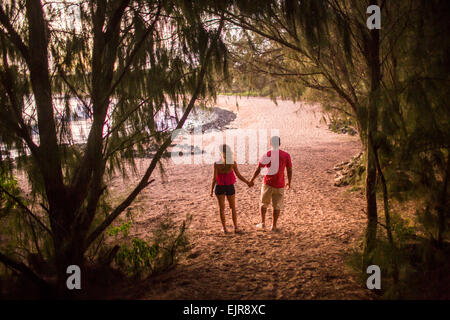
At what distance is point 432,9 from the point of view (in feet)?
8.83

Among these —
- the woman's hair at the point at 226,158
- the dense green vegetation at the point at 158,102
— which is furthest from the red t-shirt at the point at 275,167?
the dense green vegetation at the point at 158,102

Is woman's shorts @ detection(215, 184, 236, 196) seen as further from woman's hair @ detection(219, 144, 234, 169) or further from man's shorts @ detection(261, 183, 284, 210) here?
man's shorts @ detection(261, 183, 284, 210)

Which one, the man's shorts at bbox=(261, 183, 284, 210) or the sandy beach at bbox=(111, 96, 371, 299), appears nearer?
the sandy beach at bbox=(111, 96, 371, 299)

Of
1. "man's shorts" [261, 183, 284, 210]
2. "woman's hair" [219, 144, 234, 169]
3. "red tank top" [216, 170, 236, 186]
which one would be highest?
"woman's hair" [219, 144, 234, 169]

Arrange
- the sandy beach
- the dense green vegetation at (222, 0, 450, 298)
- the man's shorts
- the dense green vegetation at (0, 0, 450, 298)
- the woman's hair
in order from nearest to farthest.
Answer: the dense green vegetation at (222, 0, 450, 298)
the dense green vegetation at (0, 0, 450, 298)
the sandy beach
the woman's hair
the man's shorts

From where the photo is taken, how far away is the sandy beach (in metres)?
3.53

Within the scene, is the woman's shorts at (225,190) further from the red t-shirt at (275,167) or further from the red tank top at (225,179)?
the red t-shirt at (275,167)

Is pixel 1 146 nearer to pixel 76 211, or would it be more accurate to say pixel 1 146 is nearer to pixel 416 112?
pixel 76 211

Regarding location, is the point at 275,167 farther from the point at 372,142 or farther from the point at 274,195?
the point at 372,142

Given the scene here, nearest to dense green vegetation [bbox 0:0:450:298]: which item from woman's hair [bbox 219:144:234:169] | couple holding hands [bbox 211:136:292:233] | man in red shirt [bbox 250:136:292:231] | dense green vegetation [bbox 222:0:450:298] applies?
dense green vegetation [bbox 222:0:450:298]

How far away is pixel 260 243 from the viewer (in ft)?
16.5
